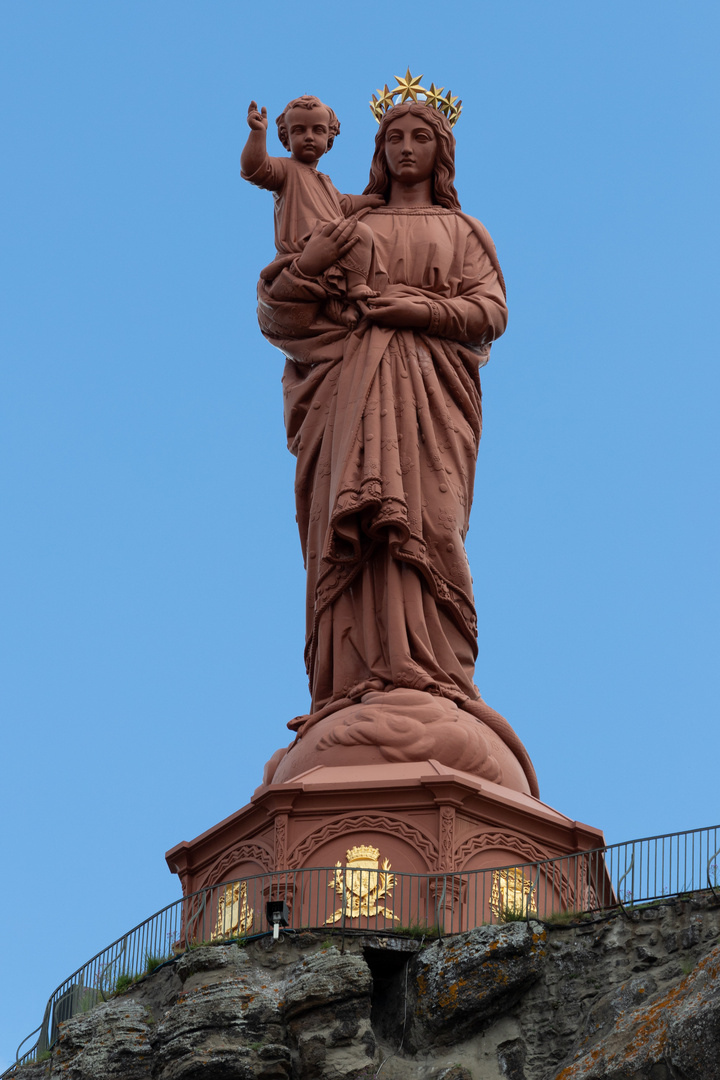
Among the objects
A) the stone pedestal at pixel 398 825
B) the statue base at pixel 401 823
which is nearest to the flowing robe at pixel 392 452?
the stone pedestal at pixel 398 825

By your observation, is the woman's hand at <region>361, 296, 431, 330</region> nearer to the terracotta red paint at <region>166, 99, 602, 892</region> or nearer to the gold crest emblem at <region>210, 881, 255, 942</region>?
the terracotta red paint at <region>166, 99, 602, 892</region>

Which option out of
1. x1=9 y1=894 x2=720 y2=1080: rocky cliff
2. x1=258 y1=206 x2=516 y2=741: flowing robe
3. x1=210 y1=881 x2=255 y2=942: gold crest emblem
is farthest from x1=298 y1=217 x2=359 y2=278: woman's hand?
x1=9 y1=894 x2=720 y2=1080: rocky cliff

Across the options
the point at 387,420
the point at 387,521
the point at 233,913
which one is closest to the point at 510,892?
the point at 233,913

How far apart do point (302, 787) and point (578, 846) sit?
303 cm

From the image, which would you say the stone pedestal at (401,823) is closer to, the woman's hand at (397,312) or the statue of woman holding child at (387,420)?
the statue of woman holding child at (387,420)

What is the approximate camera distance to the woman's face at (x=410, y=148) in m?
31.7

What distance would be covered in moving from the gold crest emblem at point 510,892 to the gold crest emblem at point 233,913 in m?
2.43

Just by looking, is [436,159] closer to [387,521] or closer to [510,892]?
[387,521]

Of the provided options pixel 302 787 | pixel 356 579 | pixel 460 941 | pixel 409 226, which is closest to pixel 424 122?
pixel 409 226

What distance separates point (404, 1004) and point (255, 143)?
38.4 ft

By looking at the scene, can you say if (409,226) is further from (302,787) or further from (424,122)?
(302,787)

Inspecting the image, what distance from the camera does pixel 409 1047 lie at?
78.5ft

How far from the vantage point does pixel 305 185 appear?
3144cm

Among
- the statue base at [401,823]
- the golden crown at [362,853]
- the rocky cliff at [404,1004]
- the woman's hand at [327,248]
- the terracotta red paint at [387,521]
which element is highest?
the woman's hand at [327,248]
